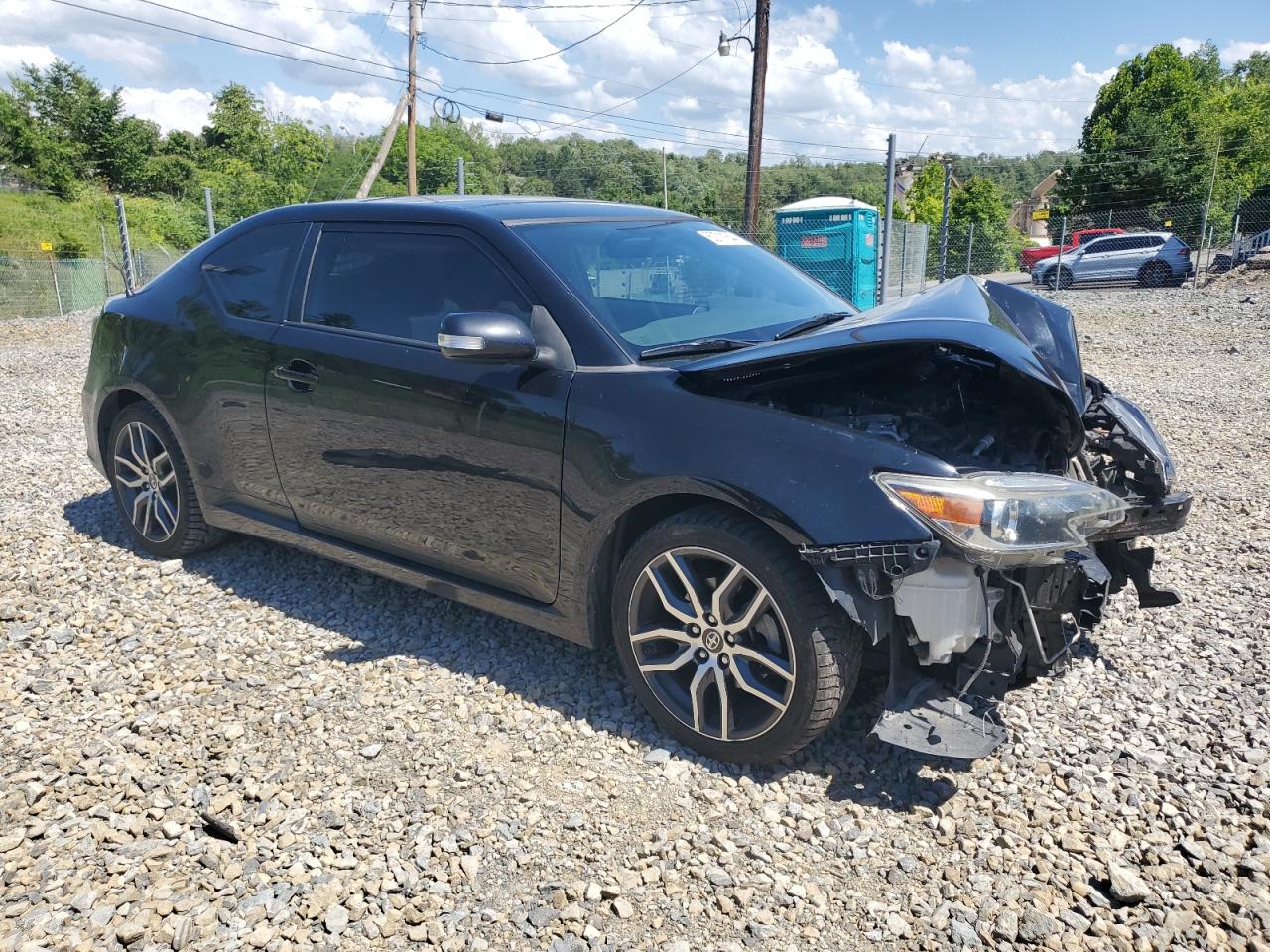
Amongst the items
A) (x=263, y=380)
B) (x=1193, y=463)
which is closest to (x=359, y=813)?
(x=263, y=380)

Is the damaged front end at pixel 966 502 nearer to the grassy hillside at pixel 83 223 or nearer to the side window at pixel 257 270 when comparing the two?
the side window at pixel 257 270

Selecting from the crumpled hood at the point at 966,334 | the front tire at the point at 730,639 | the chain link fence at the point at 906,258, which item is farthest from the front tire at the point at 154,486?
the chain link fence at the point at 906,258

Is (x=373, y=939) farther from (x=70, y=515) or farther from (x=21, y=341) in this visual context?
(x=21, y=341)

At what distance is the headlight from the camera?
2.55 meters

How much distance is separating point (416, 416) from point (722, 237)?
167 centimetres

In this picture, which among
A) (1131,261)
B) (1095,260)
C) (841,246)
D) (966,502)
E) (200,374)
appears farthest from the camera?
(1095,260)

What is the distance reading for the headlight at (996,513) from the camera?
8.36 feet

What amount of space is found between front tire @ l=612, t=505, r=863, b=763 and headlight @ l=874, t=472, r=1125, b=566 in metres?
0.39

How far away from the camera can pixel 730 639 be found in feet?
9.50

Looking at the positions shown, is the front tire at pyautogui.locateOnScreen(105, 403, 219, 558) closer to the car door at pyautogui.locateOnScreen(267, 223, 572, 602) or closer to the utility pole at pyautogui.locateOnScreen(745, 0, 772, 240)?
the car door at pyautogui.locateOnScreen(267, 223, 572, 602)

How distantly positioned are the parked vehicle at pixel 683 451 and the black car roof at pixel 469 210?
2 cm

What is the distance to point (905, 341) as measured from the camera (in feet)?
8.91

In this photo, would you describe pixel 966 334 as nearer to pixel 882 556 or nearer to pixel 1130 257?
pixel 882 556

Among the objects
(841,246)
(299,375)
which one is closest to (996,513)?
(299,375)
